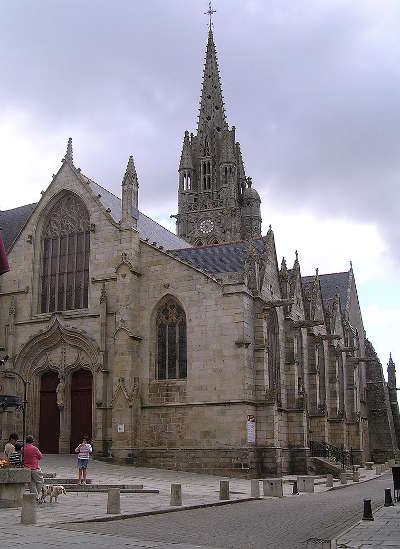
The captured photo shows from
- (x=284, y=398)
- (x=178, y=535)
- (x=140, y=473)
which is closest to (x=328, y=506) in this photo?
(x=178, y=535)

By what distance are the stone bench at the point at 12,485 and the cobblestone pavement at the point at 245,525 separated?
2820mm

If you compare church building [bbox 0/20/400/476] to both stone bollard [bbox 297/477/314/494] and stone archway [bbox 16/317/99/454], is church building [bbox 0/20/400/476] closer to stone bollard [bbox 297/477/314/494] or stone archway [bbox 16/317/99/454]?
stone archway [bbox 16/317/99/454]

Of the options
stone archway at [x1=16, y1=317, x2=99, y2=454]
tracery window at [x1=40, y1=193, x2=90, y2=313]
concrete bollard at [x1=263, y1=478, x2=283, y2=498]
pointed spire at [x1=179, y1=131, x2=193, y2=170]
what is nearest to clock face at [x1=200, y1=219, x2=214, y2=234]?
pointed spire at [x1=179, y1=131, x2=193, y2=170]

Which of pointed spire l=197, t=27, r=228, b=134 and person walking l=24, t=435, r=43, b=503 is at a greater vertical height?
pointed spire l=197, t=27, r=228, b=134

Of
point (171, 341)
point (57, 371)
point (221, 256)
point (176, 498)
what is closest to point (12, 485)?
point (176, 498)

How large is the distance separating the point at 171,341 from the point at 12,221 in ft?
44.9

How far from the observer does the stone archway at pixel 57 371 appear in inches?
1250

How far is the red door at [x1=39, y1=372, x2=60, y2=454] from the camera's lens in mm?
32219

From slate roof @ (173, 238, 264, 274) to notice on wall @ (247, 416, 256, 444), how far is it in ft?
22.2

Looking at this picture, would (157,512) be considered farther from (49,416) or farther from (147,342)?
(49,416)

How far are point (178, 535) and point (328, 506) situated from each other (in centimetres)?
715

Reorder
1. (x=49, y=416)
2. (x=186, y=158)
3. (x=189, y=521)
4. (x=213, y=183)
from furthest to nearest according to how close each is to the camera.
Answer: (x=186, y=158)
(x=213, y=183)
(x=49, y=416)
(x=189, y=521)

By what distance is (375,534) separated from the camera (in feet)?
39.6

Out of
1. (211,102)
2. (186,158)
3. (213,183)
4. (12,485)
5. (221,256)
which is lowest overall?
(12,485)
